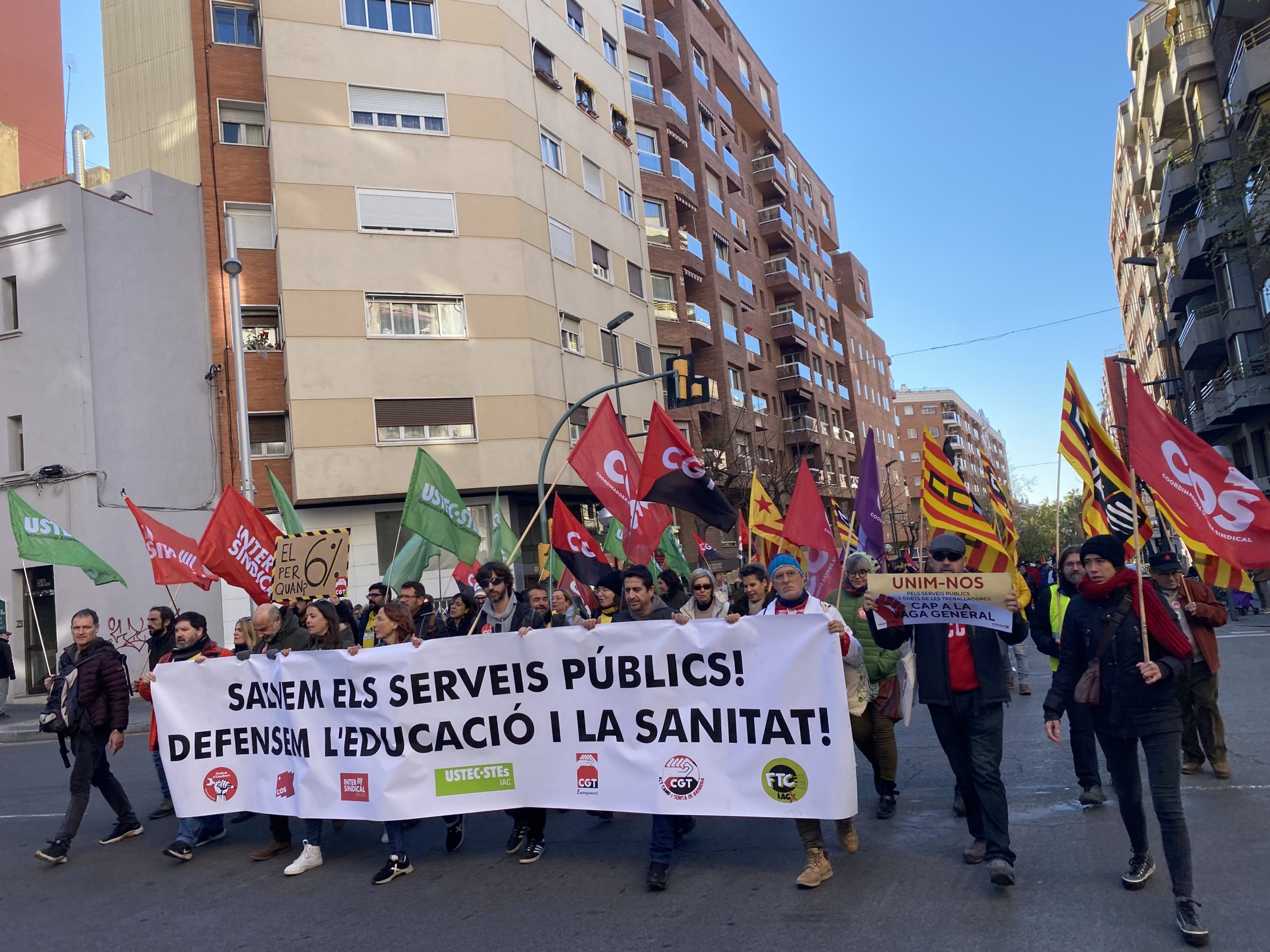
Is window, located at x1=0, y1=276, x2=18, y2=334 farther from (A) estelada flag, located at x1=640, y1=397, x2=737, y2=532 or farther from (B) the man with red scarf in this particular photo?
(B) the man with red scarf

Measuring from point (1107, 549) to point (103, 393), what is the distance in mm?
22759

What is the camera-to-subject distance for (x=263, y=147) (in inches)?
985

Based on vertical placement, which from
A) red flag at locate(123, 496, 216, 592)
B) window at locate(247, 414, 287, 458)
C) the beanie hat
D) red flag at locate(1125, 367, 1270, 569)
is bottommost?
the beanie hat

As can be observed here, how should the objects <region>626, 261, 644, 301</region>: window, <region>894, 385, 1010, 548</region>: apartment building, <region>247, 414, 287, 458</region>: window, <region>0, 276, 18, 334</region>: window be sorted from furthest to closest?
<region>894, 385, 1010, 548</region>: apartment building, <region>626, 261, 644, 301</region>: window, <region>247, 414, 287, 458</region>: window, <region>0, 276, 18, 334</region>: window

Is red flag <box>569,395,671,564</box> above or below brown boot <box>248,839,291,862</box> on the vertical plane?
above

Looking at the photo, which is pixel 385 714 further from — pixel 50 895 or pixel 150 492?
pixel 150 492

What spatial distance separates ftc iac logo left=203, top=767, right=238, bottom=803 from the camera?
269 inches

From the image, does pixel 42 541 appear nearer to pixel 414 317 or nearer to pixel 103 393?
pixel 103 393

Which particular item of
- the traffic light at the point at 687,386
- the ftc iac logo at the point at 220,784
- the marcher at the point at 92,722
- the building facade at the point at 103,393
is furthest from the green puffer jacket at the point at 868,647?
the building facade at the point at 103,393

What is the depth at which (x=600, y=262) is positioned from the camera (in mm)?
30359

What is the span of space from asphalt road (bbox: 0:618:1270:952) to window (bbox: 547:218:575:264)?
22156 millimetres

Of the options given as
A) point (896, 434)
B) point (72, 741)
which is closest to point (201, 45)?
point (72, 741)

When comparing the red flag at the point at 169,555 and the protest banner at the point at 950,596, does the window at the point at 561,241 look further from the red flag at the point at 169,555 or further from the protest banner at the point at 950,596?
the protest banner at the point at 950,596

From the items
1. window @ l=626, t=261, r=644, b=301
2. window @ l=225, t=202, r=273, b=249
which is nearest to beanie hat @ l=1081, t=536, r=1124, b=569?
window @ l=225, t=202, r=273, b=249
